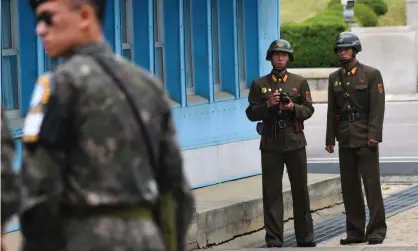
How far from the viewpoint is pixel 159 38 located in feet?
44.5

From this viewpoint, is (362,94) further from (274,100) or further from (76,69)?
(76,69)

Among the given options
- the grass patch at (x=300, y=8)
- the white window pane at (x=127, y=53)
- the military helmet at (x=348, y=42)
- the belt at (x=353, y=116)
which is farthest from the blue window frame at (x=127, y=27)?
the grass patch at (x=300, y=8)

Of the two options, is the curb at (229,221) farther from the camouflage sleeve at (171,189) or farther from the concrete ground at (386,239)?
the camouflage sleeve at (171,189)

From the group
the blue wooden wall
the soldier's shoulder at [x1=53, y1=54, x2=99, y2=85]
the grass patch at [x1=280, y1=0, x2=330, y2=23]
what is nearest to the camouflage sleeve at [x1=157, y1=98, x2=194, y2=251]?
the soldier's shoulder at [x1=53, y1=54, x2=99, y2=85]

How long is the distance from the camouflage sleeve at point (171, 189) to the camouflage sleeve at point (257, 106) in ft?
22.3

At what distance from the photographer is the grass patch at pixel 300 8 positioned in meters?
55.7

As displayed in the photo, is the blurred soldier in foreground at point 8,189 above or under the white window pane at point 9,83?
above

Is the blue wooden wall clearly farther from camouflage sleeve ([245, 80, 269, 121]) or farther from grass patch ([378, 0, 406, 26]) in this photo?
grass patch ([378, 0, 406, 26])

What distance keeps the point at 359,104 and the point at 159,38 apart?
2.95 metres

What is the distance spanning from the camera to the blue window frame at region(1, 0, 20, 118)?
10.5 metres

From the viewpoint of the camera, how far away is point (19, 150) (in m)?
10.1

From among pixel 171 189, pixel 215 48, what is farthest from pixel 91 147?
pixel 215 48

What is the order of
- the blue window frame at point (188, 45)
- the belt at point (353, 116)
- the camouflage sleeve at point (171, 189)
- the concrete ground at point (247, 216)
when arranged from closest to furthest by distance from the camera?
the camouflage sleeve at point (171, 189) < the concrete ground at point (247, 216) < the belt at point (353, 116) < the blue window frame at point (188, 45)

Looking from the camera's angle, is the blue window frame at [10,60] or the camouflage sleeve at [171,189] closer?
the camouflage sleeve at [171,189]
